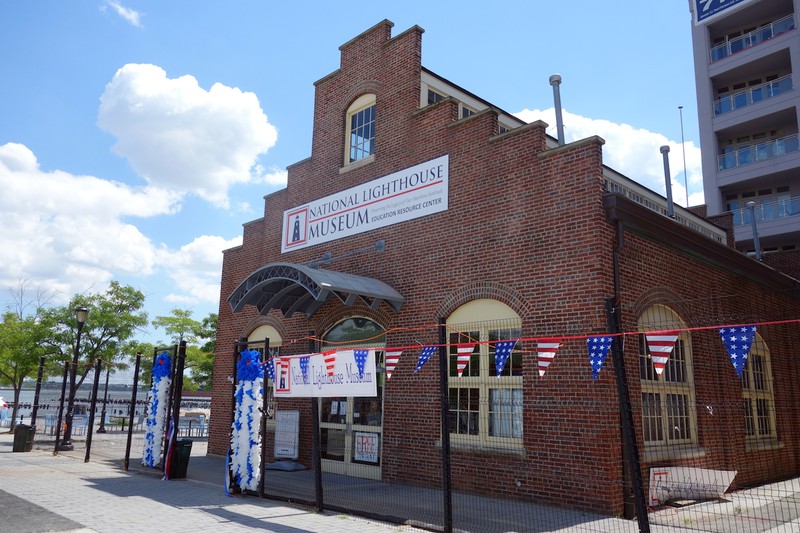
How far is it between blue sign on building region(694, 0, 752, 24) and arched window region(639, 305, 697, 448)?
1196 inches

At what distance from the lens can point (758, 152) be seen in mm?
32562

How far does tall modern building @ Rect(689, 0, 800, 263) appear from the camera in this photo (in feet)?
103

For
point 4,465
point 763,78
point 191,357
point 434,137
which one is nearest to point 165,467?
point 4,465

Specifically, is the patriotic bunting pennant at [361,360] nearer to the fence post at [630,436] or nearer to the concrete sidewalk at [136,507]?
the concrete sidewalk at [136,507]

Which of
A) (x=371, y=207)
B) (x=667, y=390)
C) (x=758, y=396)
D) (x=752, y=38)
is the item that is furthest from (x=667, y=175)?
(x=752, y=38)

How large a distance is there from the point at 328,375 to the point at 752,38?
3562 cm

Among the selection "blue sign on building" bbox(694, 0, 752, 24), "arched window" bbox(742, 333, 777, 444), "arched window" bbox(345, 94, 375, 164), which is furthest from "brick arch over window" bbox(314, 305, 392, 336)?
"blue sign on building" bbox(694, 0, 752, 24)

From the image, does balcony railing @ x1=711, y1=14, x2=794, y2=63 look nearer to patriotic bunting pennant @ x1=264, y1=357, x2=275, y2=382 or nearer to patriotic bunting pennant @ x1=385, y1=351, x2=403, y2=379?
patriotic bunting pennant @ x1=385, y1=351, x2=403, y2=379

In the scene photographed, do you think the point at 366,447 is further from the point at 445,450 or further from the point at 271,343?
the point at 445,450

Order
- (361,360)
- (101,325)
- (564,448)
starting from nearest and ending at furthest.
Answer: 1. (361,360)
2. (564,448)
3. (101,325)

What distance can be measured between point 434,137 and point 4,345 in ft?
77.5

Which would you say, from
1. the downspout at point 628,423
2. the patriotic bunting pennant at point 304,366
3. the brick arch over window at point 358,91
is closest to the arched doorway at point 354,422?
the patriotic bunting pennant at point 304,366

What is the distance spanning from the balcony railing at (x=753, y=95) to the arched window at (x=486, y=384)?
29.3 meters

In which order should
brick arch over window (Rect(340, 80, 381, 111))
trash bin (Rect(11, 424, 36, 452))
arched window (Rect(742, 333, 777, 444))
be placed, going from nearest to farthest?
arched window (Rect(742, 333, 777, 444)) < brick arch over window (Rect(340, 80, 381, 111)) < trash bin (Rect(11, 424, 36, 452))
